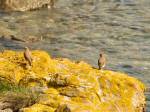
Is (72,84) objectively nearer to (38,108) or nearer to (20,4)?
(38,108)

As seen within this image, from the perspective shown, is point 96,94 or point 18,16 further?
point 18,16

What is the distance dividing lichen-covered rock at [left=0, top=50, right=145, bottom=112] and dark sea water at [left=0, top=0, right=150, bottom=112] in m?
7.25

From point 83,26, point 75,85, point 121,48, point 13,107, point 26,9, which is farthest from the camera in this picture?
point 26,9

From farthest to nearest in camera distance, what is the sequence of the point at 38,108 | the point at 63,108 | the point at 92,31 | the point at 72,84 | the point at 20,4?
the point at 20,4
the point at 92,31
the point at 72,84
the point at 38,108
the point at 63,108

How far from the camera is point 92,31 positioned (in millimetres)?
35219

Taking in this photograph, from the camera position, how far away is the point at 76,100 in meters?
15.4

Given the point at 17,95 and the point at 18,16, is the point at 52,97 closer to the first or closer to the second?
the point at 17,95

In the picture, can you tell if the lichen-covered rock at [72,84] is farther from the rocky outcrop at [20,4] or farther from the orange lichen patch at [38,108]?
the rocky outcrop at [20,4]

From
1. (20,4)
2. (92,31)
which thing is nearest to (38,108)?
(92,31)

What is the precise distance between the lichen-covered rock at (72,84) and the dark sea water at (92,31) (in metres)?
7.25

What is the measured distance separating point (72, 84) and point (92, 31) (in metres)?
19.5

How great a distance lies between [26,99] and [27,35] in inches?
736

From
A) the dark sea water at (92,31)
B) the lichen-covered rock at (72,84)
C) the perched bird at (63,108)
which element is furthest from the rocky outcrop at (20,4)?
the perched bird at (63,108)

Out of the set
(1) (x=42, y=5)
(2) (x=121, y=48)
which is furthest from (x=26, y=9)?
(2) (x=121, y=48)
